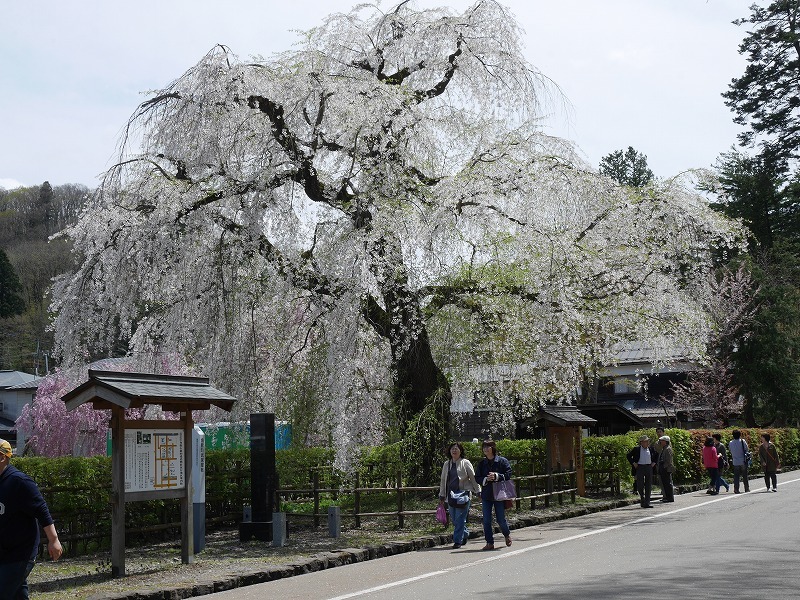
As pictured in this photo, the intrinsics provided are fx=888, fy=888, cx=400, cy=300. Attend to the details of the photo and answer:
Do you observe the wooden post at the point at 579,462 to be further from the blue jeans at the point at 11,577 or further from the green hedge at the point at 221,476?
the blue jeans at the point at 11,577

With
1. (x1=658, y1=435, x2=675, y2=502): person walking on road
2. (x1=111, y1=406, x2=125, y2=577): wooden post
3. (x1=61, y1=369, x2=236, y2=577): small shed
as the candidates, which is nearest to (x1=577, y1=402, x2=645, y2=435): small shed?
(x1=658, y1=435, x2=675, y2=502): person walking on road

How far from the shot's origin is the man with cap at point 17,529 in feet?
21.8

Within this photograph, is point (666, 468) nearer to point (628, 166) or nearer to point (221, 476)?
point (221, 476)

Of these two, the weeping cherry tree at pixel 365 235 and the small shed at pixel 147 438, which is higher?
the weeping cherry tree at pixel 365 235

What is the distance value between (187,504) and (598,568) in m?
6.08

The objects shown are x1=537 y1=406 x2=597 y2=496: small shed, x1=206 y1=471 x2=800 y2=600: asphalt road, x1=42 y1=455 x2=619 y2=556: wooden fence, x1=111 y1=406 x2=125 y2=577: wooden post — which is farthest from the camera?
x1=537 y1=406 x2=597 y2=496: small shed

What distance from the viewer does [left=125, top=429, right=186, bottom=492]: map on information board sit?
12.5 metres

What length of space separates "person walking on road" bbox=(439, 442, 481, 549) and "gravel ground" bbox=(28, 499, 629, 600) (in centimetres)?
76

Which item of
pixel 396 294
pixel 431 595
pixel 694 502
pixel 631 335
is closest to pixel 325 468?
pixel 396 294

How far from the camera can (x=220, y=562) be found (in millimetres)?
13000

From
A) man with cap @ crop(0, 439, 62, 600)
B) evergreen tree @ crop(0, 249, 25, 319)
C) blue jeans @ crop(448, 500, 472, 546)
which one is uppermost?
evergreen tree @ crop(0, 249, 25, 319)

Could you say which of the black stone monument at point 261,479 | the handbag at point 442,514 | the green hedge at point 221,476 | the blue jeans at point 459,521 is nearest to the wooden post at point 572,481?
the green hedge at point 221,476

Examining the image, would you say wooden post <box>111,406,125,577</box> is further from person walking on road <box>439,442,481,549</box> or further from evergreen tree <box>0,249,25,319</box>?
evergreen tree <box>0,249,25,319</box>

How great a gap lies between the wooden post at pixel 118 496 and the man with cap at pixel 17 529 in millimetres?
5125
